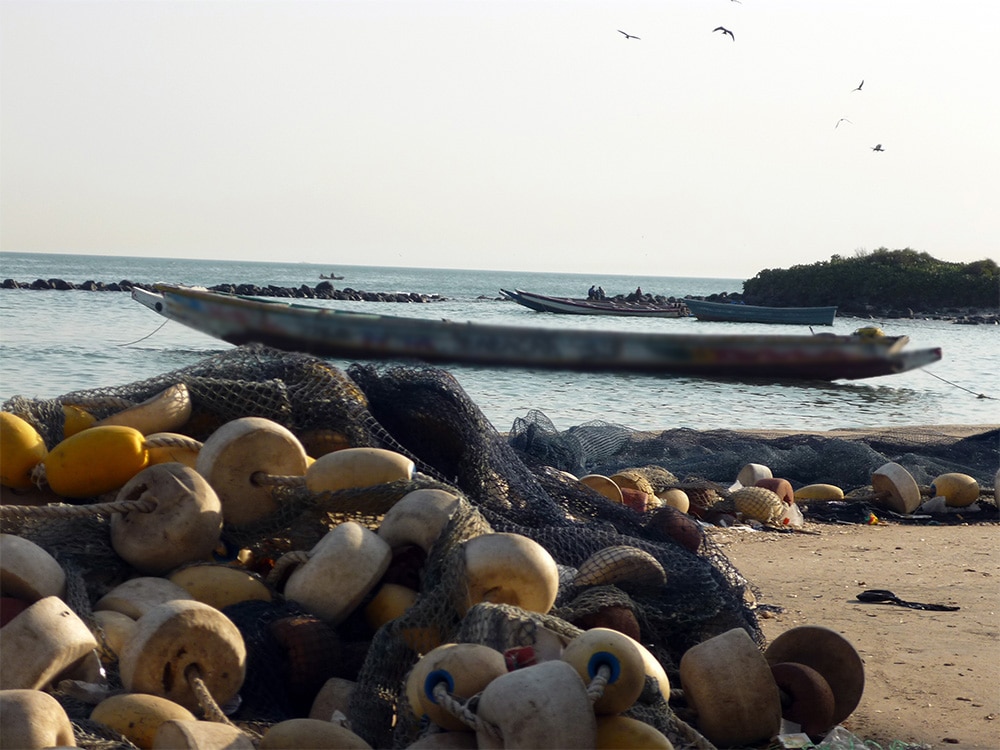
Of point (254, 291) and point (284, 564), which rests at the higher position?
point (284, 564)

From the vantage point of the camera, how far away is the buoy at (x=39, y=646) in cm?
307

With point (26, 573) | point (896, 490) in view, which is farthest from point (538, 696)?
point (896, 490)

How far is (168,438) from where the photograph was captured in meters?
4.59

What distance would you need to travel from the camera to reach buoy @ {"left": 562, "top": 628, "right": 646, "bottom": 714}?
111 inches

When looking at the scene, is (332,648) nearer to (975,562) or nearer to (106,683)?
(106,683)

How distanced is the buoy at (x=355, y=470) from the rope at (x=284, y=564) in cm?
34

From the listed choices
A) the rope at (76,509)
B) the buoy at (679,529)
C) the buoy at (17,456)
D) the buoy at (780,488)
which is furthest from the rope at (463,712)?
the buoy at (780,488)

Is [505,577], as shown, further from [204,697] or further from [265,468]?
[265,468]

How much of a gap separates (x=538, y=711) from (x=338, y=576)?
143 cm

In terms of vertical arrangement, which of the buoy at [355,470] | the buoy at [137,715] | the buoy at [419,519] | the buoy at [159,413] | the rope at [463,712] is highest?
the buoy at [159,413]

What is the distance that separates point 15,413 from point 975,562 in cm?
578

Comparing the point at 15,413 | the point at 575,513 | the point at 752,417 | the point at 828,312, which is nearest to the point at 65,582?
the point at 15,413

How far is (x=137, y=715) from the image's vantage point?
3.00 meters

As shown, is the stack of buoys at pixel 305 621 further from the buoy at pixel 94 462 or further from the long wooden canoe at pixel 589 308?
the long wooden canoe at pixel 589 308
